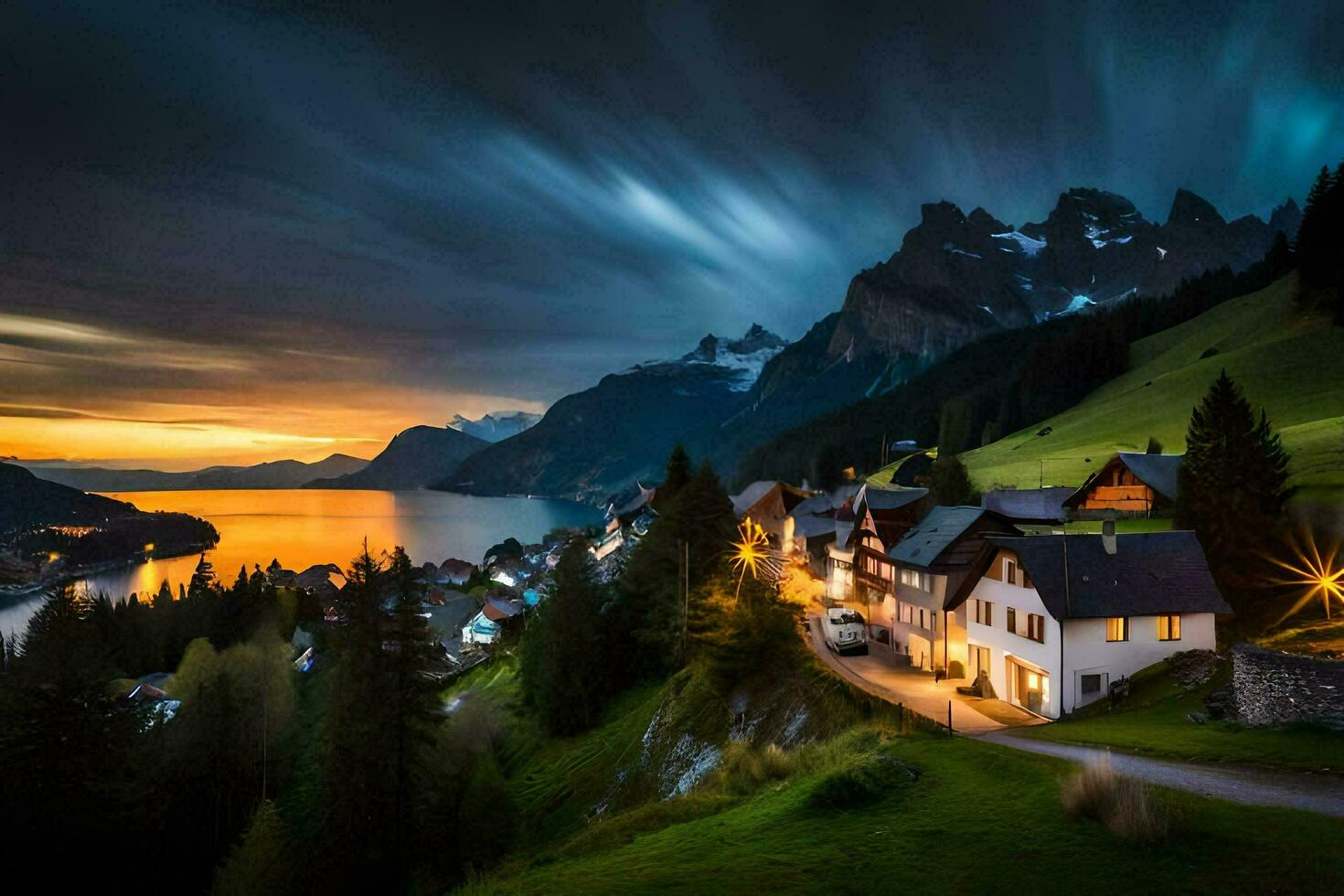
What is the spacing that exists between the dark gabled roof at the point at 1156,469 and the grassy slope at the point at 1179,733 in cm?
3404

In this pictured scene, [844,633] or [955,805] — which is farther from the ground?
[955,805]

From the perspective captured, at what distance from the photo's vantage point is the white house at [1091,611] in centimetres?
2959

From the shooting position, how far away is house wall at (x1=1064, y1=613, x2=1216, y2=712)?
29.5 meters

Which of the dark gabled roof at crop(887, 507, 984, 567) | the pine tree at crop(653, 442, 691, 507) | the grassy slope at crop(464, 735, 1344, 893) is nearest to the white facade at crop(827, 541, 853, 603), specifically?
the dark gabled roof at crop(887, 507, 984, 567)

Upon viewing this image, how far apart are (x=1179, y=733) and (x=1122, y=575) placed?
1140 cm

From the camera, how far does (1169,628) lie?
3050cm

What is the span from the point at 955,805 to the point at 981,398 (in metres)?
155

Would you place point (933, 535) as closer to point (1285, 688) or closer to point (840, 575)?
point (840, 575)

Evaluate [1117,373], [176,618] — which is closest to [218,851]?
[176,618]

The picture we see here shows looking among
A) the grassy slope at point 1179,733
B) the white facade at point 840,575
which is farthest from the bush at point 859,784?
the white facade at point 840,575

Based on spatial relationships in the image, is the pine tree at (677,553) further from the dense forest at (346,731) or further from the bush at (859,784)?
the bush at (859,784)

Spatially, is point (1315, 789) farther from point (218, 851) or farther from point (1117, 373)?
point (1117, 373)

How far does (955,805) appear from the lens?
13734 mm

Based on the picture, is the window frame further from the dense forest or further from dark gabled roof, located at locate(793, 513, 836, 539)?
dark gabled roof, located at locate(793, 513, 836, 539)
